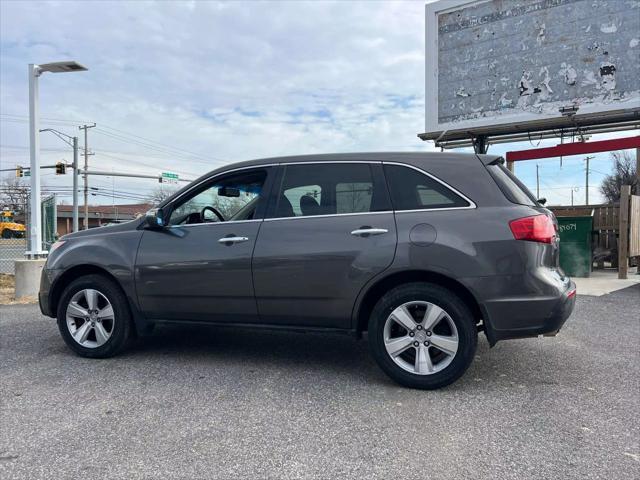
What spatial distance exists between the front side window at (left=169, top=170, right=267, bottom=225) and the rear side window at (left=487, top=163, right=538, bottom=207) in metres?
1.92

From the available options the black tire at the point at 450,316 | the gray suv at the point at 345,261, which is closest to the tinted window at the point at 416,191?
the gray suv at the point at 345,261

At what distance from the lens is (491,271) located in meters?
3.60

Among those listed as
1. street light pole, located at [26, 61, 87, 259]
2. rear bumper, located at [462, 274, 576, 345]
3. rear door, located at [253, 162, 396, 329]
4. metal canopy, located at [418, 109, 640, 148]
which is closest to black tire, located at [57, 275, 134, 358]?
rear door, located at [253, 162, 396, 329]

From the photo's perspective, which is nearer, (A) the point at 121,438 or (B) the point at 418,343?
(A) the point at 121,438

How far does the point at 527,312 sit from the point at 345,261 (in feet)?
4.49

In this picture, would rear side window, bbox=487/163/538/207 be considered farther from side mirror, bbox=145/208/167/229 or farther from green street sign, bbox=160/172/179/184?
green street sign, bbox=160/172/179/184

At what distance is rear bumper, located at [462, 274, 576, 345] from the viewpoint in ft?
11.8

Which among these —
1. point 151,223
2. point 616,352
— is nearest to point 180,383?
point 151,223

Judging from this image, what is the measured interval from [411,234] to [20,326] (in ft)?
17.1

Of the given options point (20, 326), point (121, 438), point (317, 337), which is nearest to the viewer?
point (121, 438)

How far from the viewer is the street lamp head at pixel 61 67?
9545mm

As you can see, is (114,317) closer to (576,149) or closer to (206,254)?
(206,254)

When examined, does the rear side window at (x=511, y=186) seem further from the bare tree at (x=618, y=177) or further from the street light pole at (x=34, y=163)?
the bare tree at (x=618, y=177)

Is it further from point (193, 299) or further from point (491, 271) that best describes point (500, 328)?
point (193, 299)
